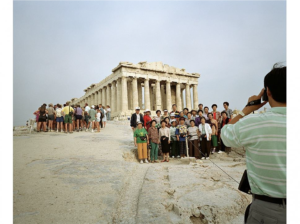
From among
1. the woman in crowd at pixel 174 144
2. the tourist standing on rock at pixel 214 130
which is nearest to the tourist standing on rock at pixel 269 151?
the woman in crowd at pixel 174 144

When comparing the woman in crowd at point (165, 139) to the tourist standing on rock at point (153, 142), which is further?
the woman in crowd at point (165, 139)

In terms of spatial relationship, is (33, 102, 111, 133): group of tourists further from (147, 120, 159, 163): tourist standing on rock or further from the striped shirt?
the striped shirt

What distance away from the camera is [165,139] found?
8.88 meters

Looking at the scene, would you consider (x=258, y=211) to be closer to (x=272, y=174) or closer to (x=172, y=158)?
(x=272, y=174)

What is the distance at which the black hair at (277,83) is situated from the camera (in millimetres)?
1571

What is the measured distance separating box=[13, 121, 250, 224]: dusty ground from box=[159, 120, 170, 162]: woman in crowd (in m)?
2.78

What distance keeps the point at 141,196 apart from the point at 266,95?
3178mm

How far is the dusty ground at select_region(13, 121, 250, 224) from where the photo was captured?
3.25m

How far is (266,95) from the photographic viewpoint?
5.66ft

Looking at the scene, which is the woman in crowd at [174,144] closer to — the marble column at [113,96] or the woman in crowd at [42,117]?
the woman in crowd at [42,117]

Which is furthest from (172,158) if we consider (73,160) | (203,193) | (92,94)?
(92,94)

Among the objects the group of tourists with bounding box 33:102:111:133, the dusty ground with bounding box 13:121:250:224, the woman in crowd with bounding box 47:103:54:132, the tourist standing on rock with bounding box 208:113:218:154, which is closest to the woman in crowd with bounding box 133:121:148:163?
the dusty ground with bounding box 13:121:250:224

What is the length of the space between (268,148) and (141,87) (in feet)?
114

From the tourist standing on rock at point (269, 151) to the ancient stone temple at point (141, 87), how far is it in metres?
26.0
